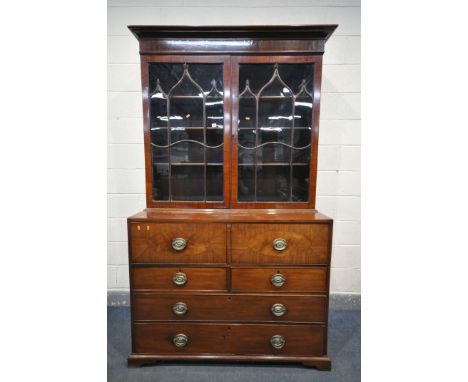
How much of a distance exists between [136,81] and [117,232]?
1.25m

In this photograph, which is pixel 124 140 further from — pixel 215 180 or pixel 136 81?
pixel 215 180

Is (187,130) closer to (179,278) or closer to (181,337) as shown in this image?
(179,278)

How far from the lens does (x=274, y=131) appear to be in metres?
1.61

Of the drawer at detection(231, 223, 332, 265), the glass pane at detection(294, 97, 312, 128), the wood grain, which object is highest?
the glass pane at detection(294, 97, 312, 128)

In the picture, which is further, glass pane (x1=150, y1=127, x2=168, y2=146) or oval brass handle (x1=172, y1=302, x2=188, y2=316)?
glass pane (x1=150, y1=127, x2=168, y2=146)

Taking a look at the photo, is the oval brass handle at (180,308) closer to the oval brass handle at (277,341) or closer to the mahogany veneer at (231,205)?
the mahogany veneer at (231,205)

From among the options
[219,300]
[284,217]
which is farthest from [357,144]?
[219,300]

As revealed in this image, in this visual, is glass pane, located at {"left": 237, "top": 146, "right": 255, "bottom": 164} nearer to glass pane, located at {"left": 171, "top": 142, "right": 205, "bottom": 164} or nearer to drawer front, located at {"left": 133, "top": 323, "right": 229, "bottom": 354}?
glass pane, located at {"left": 171, "top": 142, "right": 205, "bottom": 164}

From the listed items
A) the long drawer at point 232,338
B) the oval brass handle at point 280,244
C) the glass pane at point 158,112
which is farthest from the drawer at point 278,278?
the glass pane at point 158,112

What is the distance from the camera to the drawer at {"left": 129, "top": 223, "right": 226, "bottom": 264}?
147 centimetres

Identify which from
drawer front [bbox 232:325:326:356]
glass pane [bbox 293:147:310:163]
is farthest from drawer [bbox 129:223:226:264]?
glass pane [bbox 293:147:310:163]

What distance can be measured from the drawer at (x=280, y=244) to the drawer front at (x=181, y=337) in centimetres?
46

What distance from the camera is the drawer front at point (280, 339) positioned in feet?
4.96

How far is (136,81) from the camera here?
2002mm
